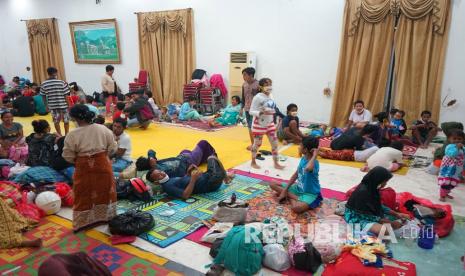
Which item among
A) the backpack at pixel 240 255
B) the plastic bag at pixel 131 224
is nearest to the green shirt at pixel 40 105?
the plastic bag at pixel 131 224

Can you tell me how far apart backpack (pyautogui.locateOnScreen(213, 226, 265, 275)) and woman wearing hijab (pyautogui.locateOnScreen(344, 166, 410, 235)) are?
1.08m

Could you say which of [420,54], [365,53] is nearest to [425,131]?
[420,54]

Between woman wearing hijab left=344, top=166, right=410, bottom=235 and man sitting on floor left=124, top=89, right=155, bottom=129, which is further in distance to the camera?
man sitting on floor left=124, top=89, right=155, bottom=129

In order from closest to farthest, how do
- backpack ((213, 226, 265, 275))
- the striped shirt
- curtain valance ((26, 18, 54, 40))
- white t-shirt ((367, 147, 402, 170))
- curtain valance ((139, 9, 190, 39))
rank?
Result: backpack ((213, 226, 265, 275)) → white t-shirt ((367, 147, 402, 170)) → the striped shirt → curtain valance ((139, 9, 190, 39)) → curtain valance ((26, 18, 54, 40))

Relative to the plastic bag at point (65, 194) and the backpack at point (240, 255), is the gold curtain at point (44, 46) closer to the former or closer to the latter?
the plastic bag at point (65, 194)

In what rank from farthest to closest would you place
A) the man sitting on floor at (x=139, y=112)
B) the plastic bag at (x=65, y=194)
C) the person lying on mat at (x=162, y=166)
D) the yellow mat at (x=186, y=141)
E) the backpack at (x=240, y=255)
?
the man sitting on floor at (x=139, y=112) < the yellow mat at (x=186, y=141) < the person lying on mat at (x=162, y=166) < the plastic bag at (x=65, y=194) < the backpack at (x=240, y=255)

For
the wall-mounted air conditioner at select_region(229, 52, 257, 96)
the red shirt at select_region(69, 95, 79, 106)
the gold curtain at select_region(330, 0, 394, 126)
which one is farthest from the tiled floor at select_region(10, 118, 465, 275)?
the gold curtain at select_region(330, 0, 394, 126)

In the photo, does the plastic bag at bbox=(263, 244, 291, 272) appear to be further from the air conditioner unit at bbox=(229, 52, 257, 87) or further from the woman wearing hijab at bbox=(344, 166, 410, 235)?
the air conditioner unit at bbox=(229, 52, 257, 87)

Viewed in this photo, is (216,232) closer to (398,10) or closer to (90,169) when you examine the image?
(90,169)

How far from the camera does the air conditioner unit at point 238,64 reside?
358 inches

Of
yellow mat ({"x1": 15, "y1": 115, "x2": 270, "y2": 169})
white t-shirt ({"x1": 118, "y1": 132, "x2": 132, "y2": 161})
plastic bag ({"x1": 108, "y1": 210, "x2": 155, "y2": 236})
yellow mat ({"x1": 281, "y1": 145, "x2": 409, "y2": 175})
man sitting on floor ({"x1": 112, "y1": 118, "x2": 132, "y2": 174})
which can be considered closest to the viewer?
plastic bag ({"x1": 108, "y1": 210, "x2": 155, "y2": 236})

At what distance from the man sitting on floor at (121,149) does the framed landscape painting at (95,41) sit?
7696 mm

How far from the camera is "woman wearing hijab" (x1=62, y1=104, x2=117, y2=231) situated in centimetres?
327

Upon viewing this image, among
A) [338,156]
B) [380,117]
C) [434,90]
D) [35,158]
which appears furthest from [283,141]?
[35,158]
